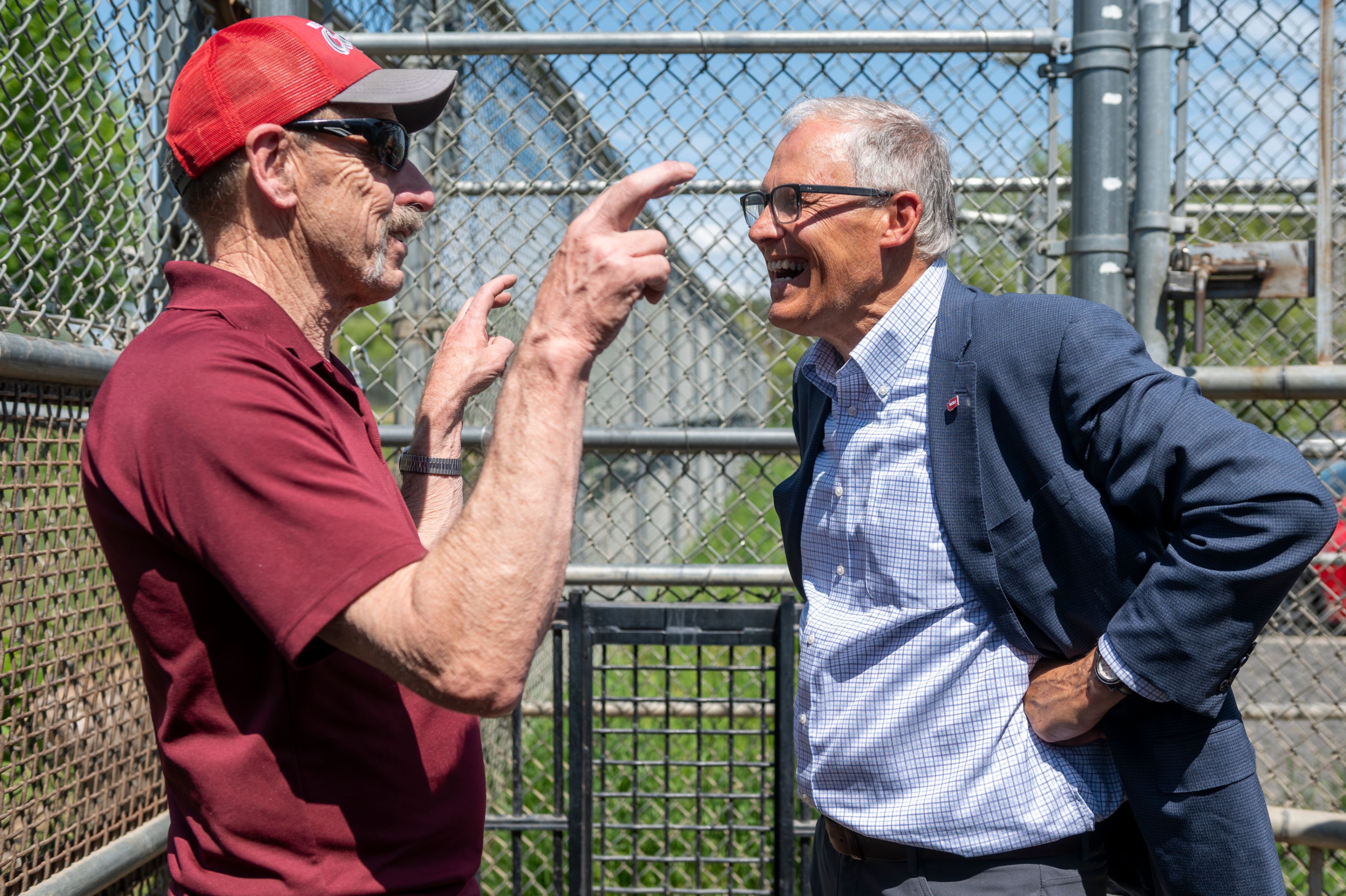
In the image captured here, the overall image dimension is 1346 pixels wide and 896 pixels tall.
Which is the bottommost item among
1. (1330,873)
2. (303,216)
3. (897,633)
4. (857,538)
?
(1330,873)

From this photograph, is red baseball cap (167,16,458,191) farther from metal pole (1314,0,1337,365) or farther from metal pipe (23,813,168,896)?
metal pole (1314,0,1337,365)

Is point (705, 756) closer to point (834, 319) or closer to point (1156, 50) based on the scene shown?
point (834, 319)

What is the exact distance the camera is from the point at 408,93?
5.50ft

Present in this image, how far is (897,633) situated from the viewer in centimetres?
182

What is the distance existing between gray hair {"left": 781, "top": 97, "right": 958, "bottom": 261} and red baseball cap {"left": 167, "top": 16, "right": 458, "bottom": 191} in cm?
89

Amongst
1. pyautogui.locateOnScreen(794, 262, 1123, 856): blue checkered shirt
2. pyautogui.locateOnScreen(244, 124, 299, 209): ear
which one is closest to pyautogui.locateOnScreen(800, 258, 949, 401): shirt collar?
pyautogui.locateOnScreen(794, 262, 1123, 856): blue checkered shirt

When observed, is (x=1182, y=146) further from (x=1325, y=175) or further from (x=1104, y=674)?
(x=1104, y=674)

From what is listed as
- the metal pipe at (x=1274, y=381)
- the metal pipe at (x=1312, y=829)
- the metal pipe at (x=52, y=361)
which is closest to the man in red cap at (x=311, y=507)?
the metal pipe at (x=52, y=361)

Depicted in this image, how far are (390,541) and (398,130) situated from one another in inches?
35.1

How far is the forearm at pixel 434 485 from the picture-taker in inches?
76.2

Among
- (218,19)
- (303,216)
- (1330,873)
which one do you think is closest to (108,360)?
(303,216)

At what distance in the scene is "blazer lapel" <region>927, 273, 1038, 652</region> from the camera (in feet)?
5.66

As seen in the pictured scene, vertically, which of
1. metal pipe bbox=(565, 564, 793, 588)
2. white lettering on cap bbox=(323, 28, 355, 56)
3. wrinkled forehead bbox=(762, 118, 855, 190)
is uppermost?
white lettering on cap bbox=(323, 28, 355, 56)

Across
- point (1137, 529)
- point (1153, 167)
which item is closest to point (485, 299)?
point (1137, 529)
